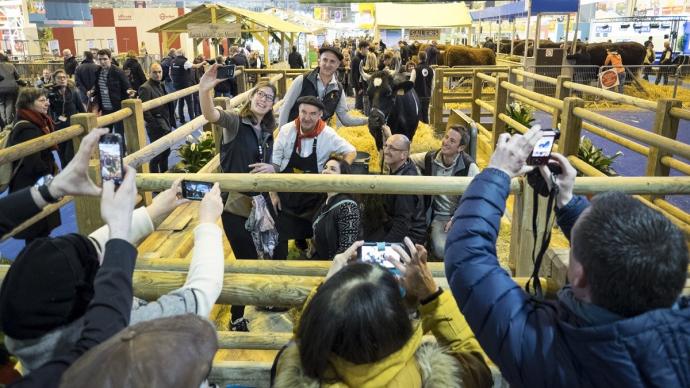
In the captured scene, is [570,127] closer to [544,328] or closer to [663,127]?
[663,127]

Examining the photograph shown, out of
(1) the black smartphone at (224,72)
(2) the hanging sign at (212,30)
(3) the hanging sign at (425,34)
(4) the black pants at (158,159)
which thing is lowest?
(4) the black pants at (158,159)

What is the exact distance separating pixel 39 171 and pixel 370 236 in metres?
2.76

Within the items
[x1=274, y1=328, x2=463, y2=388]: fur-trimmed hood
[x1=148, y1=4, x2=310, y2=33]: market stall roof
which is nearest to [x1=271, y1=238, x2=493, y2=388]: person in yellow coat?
[x1=274, y1=328, x2=463, y2=388]: fur-trimmed hood

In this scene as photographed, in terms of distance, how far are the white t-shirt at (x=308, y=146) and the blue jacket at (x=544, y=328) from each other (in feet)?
7.84

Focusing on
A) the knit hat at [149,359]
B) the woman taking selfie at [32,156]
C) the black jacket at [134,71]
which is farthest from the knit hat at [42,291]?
the black jacket at [134,71]

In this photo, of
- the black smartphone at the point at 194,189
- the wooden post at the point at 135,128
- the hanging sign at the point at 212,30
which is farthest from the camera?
the hanging sign at the point at 212,30

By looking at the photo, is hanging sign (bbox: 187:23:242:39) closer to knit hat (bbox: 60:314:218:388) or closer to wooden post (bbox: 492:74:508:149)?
wooden post (bbox: 492:74:508:149)

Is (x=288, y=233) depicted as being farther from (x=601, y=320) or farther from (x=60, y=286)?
(x=601, y=320)

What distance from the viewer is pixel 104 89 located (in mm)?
8500

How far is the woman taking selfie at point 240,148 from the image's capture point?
3.54 metres

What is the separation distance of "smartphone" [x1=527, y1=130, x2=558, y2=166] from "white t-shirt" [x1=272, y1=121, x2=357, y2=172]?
2195mm

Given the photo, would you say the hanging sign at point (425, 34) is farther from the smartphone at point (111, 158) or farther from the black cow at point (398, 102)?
the smartphone at point (111, 158)

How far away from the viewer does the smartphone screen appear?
189 cm

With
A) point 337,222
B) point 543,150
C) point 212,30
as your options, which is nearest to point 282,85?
point 212,30
